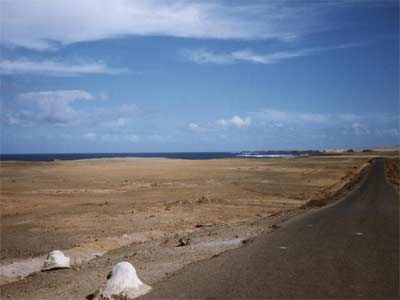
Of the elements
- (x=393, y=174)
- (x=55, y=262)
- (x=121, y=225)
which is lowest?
(x=121, y=225)

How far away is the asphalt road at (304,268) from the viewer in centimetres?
991

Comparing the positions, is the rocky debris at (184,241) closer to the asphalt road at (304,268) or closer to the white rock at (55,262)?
the asphalt road at (304,268)

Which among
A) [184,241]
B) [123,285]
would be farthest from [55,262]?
[184,241]

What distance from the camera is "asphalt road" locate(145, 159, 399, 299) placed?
32.5 feet

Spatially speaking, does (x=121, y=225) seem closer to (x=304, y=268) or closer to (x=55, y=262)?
(x=55, y=262)

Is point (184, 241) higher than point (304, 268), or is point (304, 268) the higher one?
point (304, 268)

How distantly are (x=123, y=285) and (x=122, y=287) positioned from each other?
0.15 feet

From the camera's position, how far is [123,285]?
9.63 m

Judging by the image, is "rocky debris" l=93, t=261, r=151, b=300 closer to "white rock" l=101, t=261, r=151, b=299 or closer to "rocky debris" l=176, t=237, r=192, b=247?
"white rock" l=101, t=261, r=151, b=299

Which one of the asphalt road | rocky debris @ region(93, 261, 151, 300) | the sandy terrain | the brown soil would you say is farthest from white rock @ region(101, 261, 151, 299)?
the brown soil

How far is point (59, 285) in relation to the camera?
1120 centimetres

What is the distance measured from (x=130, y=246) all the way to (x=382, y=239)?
8.35 meters

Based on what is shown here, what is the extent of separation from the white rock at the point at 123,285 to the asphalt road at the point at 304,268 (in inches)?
11.1

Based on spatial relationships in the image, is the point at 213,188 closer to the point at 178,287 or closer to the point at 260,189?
the point at 260,189
